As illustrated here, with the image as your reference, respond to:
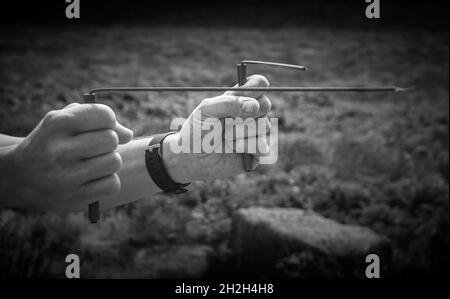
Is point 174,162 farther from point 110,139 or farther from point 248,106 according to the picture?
point 110,139

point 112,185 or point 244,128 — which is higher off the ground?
point 244,128

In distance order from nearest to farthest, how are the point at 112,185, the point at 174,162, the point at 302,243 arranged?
the point at 112,185, the point at 174,162, the point at 302,243

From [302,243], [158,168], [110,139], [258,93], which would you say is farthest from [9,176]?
[302,243]

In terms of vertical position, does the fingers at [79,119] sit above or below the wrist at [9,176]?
above

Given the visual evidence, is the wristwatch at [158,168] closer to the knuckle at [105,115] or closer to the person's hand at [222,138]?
the person's hand at [222,138]

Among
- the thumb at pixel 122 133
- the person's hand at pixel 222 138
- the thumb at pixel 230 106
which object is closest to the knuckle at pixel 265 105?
the person's hand at pixel 222 138

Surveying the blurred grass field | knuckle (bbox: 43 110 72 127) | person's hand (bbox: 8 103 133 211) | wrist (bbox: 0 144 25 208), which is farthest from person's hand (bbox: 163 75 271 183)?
the blurred grass field

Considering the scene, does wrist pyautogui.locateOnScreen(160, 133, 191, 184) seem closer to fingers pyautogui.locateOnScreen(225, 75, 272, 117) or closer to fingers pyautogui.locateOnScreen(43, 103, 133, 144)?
fingers pyautogui.locateOnScreen(225, 75, 272, 117)
